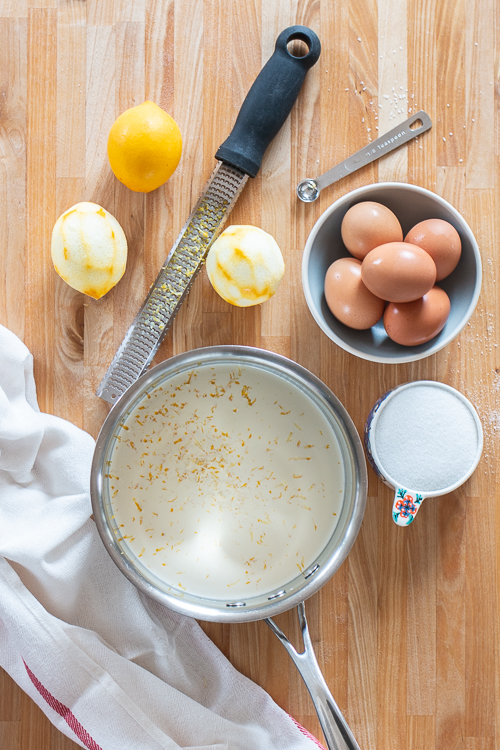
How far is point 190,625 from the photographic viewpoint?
0.78m

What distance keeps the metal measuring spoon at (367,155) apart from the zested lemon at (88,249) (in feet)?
0.82

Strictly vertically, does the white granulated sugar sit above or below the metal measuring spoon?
below

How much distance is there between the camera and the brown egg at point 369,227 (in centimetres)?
70

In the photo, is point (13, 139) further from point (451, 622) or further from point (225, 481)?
point (451, 622)

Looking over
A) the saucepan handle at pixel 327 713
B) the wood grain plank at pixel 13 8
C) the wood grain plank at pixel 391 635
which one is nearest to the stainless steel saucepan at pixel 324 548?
the saucepan handle at pixel 327 713

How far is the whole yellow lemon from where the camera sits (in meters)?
0.71

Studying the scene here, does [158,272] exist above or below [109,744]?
above

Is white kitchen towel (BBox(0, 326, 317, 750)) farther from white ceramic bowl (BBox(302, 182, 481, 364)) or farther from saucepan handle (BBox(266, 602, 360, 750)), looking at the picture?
white ceramic bowl (BBox(302, 182, 481, 364))

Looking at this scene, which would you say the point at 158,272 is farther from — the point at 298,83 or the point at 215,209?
the point at 298,83

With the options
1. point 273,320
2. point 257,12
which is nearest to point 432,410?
point 273,320

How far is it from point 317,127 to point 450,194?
197 millimetres

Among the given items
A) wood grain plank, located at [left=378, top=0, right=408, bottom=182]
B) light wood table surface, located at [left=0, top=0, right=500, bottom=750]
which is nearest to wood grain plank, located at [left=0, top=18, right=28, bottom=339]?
light wood table surface, located at [left=0, top=0, right=500, bottom=750]

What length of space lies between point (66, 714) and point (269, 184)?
0.72 meters

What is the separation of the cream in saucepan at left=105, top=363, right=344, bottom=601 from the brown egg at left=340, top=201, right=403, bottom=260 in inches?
7.4
